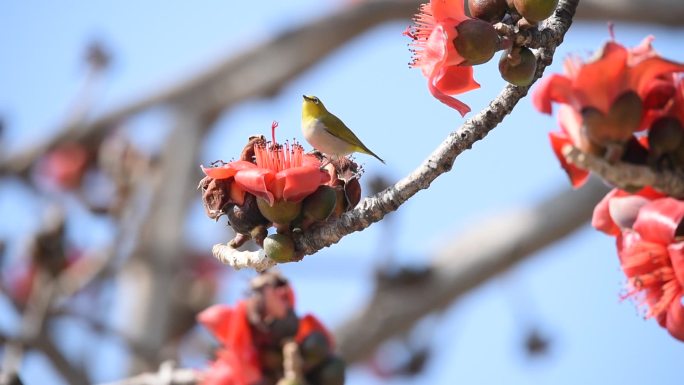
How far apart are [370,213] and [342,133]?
0.41 metres

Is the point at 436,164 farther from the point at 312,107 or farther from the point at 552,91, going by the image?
the point at 312,107

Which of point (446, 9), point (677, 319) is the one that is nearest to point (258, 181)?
point (446, 9)

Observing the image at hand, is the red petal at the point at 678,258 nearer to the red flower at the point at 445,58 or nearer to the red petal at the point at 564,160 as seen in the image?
the red petal at the point at 564,160

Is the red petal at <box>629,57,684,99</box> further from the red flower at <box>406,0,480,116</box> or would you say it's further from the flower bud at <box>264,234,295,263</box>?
the flower bud at <box>264,234,295,263</box>

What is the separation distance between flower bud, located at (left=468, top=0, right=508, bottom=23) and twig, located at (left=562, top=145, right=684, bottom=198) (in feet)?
0.88

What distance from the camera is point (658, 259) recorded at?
1392 mm

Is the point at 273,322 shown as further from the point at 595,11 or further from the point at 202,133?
the point at 202,133

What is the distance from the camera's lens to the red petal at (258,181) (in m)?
1.43

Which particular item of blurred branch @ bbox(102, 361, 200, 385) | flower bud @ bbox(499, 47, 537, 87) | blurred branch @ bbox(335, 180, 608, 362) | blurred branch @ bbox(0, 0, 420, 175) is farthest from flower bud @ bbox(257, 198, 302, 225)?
blurred branch @ bbox(0, 0, 420, 175)

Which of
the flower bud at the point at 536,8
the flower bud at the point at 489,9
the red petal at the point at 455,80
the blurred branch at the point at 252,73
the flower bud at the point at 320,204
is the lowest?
the flower bud at the point at 320,204

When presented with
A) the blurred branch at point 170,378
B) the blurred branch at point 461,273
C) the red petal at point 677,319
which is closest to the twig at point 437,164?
the red petal at point 677,319

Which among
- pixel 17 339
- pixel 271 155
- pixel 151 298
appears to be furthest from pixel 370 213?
pixel 151 298

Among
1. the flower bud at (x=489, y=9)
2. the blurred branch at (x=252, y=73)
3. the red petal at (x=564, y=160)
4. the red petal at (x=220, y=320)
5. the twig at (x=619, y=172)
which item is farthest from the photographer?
the blurred branch at (x=252, y=73)

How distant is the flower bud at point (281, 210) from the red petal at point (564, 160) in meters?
0.37
